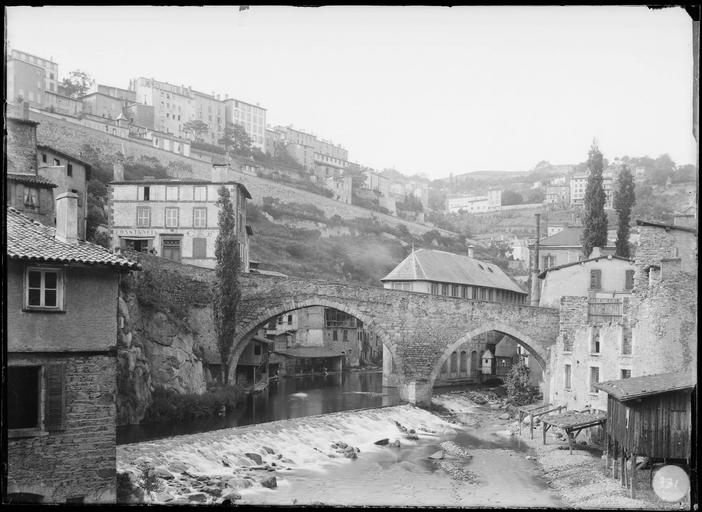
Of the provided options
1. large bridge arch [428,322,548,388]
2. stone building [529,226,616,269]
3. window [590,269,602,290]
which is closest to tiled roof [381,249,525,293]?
stone building [529,226,616,269]

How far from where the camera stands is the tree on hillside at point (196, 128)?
7831 cm

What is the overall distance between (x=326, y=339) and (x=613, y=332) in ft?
100.0

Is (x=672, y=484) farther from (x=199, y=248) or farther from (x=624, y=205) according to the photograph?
(x=199, y=248)

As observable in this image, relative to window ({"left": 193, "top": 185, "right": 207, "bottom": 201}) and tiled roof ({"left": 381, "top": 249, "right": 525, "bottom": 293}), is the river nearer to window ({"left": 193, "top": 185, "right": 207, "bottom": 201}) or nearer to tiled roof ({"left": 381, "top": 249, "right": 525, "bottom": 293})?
tiled roof ({"left": 381, "top": 249, "right": 525, "bottom": 293})

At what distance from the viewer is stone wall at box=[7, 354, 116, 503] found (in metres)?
11.9

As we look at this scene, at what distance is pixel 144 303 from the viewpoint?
97.8ft


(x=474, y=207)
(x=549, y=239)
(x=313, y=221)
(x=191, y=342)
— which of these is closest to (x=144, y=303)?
(x=191, y=342)

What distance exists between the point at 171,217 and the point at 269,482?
21.7 m

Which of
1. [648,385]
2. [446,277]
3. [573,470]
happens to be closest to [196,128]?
[446,277]

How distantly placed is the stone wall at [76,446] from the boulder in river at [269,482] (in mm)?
6547

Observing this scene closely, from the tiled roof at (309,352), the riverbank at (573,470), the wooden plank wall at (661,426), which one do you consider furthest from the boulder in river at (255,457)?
the tiled roof at (309,352)

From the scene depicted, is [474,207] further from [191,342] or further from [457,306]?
[191,342]

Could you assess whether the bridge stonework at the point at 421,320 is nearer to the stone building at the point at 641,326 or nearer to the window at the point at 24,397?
the stone building at the point at 641,326

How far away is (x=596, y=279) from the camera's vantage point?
3450 centimetres
